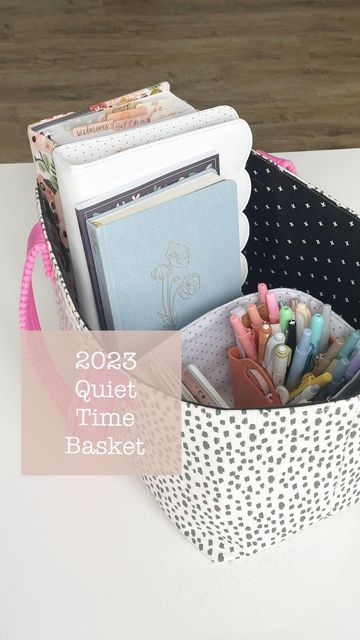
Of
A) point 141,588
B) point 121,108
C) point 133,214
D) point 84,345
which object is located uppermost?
point 121,108

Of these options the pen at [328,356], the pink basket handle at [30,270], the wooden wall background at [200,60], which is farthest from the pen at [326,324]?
the wooden wall background at [200,60]

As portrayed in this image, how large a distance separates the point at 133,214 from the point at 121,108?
133mm

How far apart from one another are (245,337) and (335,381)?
0.30ft

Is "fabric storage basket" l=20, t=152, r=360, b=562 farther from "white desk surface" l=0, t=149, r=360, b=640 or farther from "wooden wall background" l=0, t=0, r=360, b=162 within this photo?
"wooden wall background" l=0, t=0, r=360, b=162

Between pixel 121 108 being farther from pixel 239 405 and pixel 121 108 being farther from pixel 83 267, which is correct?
pixel 239 405

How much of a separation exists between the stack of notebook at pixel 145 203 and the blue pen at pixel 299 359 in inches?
5.2

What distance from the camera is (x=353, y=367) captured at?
76 cm

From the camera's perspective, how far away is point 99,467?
2.75 feet

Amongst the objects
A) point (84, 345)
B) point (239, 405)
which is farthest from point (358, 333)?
point (84, 345)

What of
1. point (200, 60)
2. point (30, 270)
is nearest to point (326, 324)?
point (30, 270)

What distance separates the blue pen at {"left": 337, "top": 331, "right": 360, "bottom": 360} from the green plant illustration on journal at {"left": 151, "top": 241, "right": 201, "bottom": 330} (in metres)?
0.17

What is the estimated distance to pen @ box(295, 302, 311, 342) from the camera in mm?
806
